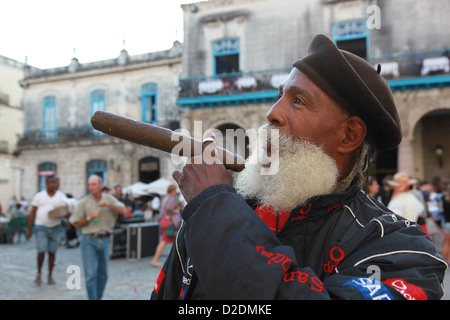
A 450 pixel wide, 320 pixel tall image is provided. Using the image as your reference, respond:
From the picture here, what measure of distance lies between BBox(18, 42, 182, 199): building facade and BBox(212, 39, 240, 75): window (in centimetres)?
364

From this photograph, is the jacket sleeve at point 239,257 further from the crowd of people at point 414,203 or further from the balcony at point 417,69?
the balcony at point 417,69

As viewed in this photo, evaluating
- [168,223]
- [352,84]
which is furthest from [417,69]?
[352,84]

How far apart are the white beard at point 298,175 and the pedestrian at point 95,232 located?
482 centimetres

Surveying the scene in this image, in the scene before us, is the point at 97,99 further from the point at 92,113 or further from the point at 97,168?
the point at 97,168

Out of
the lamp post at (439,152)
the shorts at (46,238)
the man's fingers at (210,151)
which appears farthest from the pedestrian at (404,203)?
the lamp post at (439,152)

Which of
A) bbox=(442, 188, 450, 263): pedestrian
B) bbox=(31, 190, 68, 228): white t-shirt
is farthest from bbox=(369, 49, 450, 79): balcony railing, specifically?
bbox=(31, 190, 68, 228): white t-shirt

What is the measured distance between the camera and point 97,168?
75.6ft

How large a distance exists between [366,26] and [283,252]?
1687 centimetres

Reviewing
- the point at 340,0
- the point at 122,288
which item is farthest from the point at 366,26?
the point at 122,288

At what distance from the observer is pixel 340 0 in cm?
1614

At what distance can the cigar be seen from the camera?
1.25 m

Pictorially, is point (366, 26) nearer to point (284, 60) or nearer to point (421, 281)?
point (284, 60)

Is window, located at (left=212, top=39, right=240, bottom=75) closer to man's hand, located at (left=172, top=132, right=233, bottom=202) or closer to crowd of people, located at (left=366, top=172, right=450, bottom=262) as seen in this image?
crowd of people, located at (left=366, top=172, right=450, bottom=262)

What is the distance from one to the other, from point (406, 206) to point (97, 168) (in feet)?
64.5
